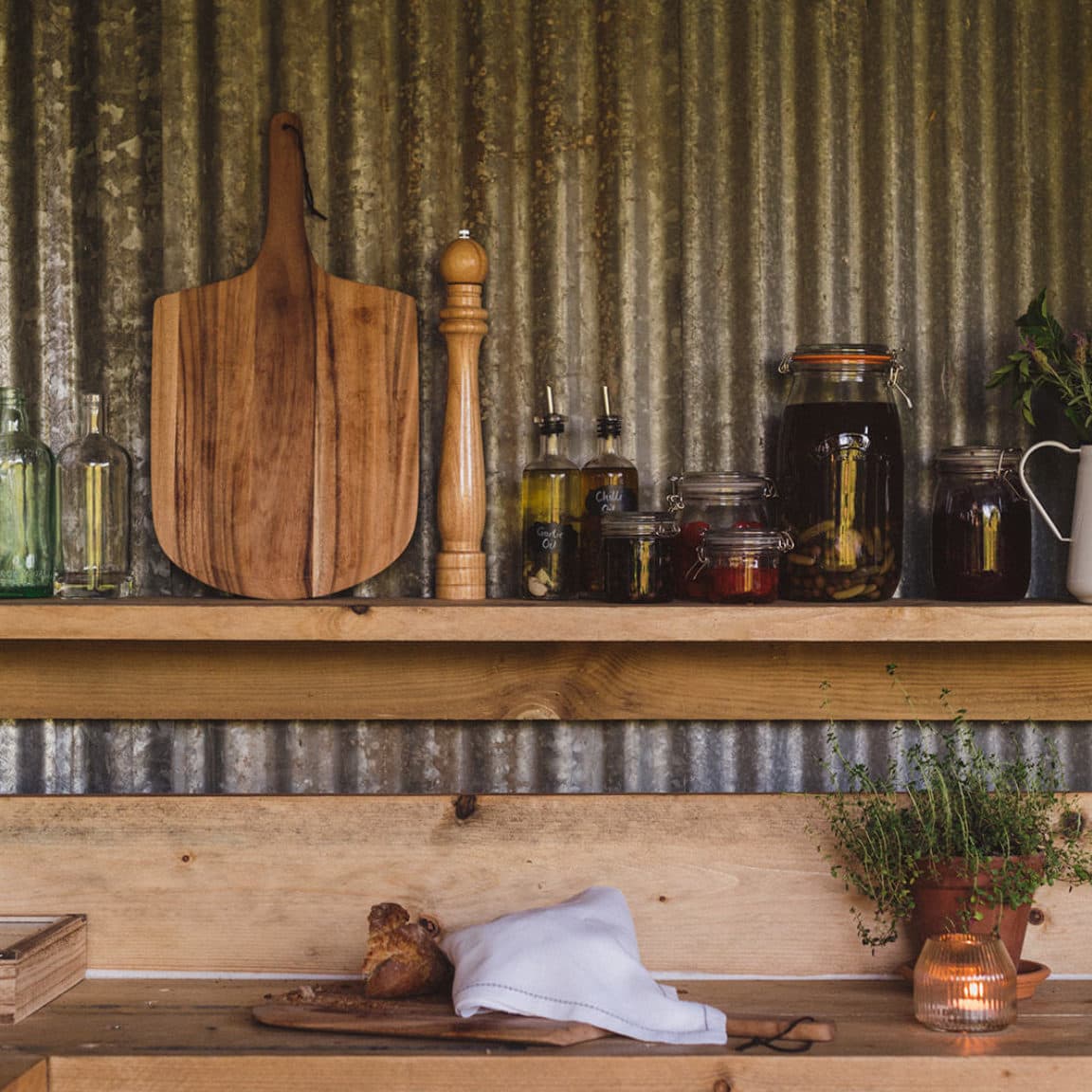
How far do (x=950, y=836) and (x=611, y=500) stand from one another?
59cm

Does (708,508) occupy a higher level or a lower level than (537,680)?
higher

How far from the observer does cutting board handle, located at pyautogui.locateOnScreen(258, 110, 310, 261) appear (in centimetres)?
181

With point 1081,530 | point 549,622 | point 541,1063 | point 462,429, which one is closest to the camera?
point 541,1063

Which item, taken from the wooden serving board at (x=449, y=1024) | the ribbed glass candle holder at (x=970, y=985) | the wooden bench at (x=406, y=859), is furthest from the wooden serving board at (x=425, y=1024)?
the ribbed glass candle holder at (x=970, y=985)

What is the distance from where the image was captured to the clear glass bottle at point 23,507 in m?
1.75

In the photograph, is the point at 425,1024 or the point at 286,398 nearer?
the point at 425,1024

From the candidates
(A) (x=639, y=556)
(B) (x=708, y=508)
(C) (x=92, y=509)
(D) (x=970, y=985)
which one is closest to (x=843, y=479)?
(B) (x=708, y=508)

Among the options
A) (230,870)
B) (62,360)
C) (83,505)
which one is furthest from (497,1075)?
(62,360)

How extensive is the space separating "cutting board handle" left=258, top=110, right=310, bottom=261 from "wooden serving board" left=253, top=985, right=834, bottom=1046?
0.98 m

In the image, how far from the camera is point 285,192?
1810mm

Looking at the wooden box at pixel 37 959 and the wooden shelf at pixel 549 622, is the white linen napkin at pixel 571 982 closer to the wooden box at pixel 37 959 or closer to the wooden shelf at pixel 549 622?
the wooden shelf at pixel 549 622

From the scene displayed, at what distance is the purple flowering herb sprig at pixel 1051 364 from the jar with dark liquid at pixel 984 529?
9cm

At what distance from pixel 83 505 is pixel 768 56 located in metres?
1.12

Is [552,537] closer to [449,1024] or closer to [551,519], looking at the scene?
[551,519]
